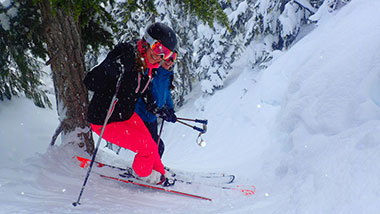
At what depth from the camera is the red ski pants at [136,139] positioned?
3.84 meters

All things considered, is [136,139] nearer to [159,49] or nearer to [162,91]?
[162,91]

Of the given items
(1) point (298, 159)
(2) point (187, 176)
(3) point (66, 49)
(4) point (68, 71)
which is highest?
(3) point (66, 49)

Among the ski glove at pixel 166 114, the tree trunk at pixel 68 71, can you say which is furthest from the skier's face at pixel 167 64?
the tree trunk at pixel 68 71

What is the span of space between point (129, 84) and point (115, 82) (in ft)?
0.62

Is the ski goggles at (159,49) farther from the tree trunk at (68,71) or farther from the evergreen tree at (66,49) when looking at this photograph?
the tree trunk at (68,71)

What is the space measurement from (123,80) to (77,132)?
68.5 inches

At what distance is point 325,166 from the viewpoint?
3467 millimetres

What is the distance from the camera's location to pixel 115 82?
11.9 ft

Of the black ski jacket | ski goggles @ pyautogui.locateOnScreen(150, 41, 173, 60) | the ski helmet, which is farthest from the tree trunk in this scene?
ski goggles @ pyautogui.locateOnScreen(150, 41, 173, 60)

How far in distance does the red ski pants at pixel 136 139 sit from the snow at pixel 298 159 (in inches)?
17.4

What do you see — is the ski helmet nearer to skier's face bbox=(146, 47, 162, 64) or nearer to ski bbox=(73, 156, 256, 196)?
skier's face bbox=(146, 47, 162, 64)

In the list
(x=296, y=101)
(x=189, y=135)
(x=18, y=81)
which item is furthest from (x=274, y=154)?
(x=189, y=135)

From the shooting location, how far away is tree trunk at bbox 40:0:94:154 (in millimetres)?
4402

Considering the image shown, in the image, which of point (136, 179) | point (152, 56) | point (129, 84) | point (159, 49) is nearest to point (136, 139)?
point (129, 84)
